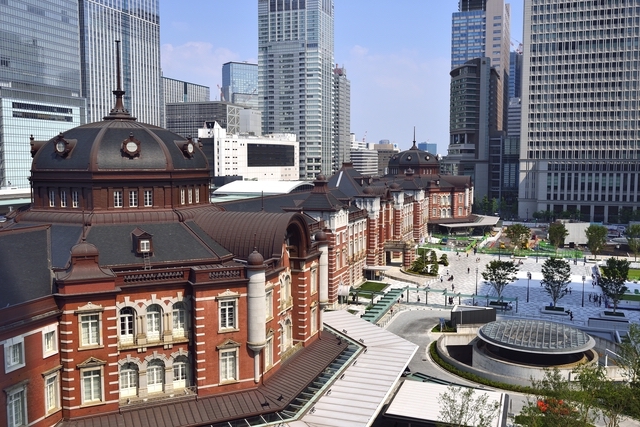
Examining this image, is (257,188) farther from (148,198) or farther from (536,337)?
(148,198)

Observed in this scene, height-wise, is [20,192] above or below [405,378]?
above

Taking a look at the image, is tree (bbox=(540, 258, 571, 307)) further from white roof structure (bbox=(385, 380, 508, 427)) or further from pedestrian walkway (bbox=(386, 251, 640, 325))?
white roof structure (bbox=(385, 380, 508, 427))

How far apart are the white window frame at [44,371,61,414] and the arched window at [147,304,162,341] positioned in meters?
5.64

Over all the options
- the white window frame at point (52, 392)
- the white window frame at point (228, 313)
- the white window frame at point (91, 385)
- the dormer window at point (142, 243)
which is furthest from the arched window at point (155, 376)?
the dormer window at point (142, 243)

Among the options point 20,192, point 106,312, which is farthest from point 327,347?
point 20,192

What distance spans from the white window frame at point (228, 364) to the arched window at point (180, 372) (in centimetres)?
219

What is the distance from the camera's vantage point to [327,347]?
48938mm

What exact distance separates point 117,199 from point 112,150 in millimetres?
3435

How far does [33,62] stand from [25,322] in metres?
141

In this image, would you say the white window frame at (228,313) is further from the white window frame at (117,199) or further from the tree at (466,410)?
the tree at (466,410)

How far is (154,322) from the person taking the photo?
124 ft

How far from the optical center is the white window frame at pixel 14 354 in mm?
30469

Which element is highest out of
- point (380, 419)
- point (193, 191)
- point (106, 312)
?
point (193, 191)

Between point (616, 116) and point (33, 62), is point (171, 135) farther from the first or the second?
point (616, 116)
